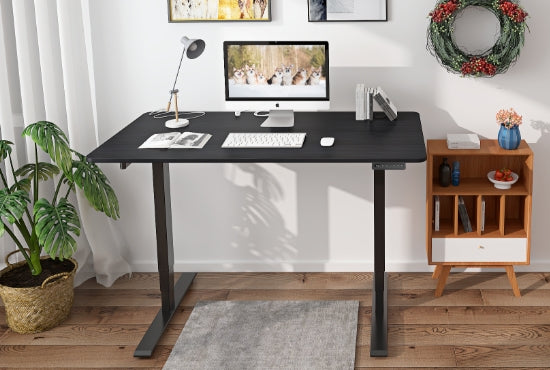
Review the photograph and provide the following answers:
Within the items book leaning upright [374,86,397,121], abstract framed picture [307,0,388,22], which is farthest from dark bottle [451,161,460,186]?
abstract framed picture [307,0,388,22]

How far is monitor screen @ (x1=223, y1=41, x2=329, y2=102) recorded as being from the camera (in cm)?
388

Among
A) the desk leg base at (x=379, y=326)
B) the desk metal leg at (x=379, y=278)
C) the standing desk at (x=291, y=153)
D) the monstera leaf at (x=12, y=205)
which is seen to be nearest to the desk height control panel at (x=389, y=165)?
the standing desk at (x=291, y=153)

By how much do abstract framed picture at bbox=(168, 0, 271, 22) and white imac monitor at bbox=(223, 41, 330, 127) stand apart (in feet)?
0.95

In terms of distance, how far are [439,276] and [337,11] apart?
4.59ft

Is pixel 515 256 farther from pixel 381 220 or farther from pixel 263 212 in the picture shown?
pixel 263 212

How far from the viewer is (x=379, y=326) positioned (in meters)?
3.77

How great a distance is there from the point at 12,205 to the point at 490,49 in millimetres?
2299

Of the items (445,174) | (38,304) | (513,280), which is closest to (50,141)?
(38,304)

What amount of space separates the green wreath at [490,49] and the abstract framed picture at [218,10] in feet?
2.68

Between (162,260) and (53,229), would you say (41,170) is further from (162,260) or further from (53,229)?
(162,260)

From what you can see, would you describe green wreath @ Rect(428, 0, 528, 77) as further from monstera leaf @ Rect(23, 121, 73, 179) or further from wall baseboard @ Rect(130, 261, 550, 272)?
monstera leaf @ Rect(23, 121, 73, 179)

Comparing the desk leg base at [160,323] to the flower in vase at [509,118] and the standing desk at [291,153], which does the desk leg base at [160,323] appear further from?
the flower in vase at [509,118]

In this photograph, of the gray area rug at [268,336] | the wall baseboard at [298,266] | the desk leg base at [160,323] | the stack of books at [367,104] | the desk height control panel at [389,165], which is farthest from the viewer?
the wall baseboard at [298,266]

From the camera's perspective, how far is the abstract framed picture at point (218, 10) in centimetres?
412
